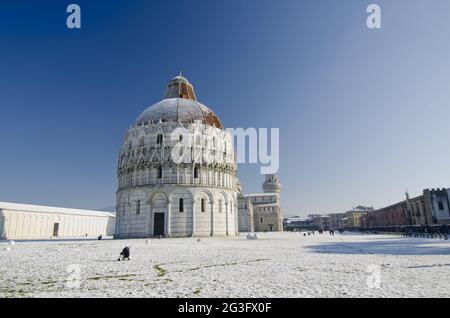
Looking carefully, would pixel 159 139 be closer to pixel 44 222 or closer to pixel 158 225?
pixel 158 225

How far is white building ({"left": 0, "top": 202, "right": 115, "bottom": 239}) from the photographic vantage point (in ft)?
188

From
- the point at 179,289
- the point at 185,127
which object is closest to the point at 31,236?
the point at 185,127

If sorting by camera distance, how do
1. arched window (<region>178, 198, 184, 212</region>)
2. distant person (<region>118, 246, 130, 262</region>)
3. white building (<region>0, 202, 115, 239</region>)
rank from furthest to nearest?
white building (<region>0, 202, 115, 239</region>) → arched window (<region>178, 198, 184, 212</region>) → distant person (<region>118, 246, 130, 262</region>)

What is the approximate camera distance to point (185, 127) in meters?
44.7

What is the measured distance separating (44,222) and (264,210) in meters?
Answer: 70.9

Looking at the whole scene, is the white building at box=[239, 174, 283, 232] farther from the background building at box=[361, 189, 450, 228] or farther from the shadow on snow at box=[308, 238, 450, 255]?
the shadow on snow at box=[308, 238, 450, 255]

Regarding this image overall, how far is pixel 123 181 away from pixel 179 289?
4037cm

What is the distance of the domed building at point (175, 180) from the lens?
41.2 metres

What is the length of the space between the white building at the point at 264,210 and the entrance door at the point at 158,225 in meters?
54.2

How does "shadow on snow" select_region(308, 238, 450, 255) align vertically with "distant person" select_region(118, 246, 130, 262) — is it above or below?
below

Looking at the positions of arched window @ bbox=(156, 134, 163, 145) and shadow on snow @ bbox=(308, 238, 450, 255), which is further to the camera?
arched window @ bbox=(156, 134, 163, 145)

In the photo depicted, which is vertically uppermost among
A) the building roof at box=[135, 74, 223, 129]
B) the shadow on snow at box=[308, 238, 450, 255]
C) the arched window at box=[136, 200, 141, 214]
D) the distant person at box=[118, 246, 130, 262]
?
the building roof at box=[135, 74, 223, 129]

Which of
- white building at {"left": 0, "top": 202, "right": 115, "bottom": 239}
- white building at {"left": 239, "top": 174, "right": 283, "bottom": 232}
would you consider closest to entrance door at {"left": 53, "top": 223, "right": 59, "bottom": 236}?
white building at {"left": 0, "top": 202, "right": 115, "bottom": 239}
